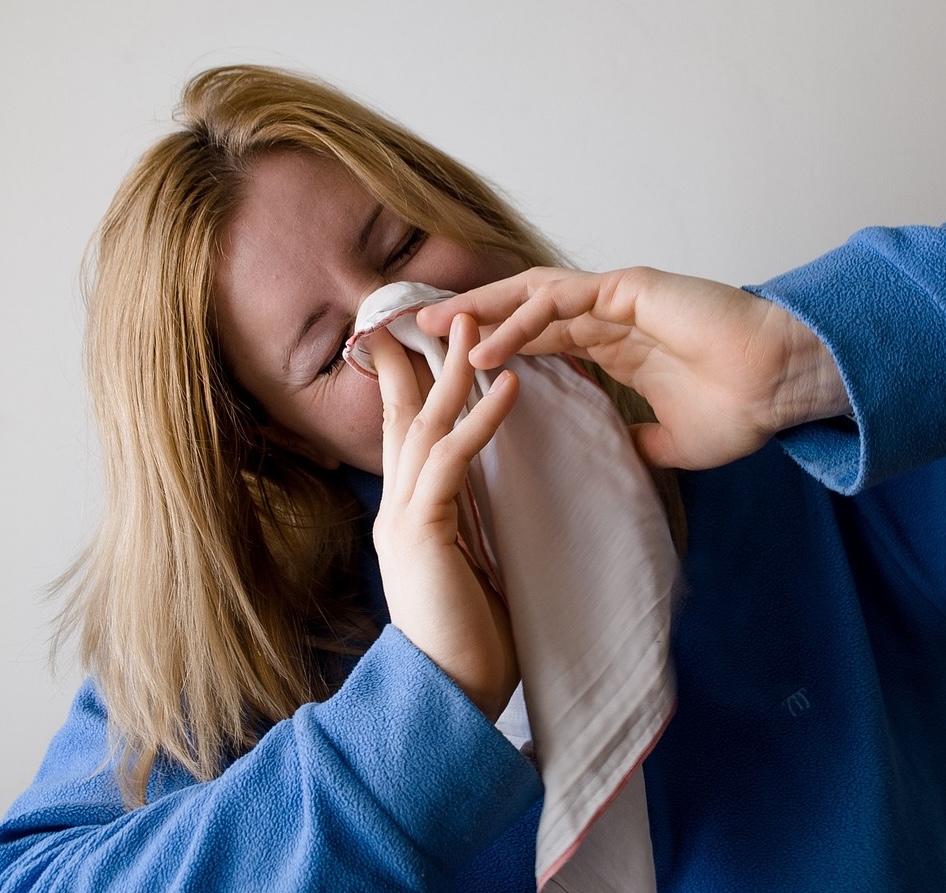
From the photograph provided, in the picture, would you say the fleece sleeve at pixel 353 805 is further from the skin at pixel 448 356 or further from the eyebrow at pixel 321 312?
the eyebrow at pixel 321 312

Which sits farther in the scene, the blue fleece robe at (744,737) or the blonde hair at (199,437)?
the blonde hair at (199,437)

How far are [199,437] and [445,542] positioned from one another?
0.34 metres

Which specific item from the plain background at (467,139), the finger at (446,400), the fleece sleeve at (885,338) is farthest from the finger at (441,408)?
the plain background at (467,139)

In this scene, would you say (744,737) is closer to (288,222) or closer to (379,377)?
(379,377)

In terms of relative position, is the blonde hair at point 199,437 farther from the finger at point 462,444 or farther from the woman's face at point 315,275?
the finger at point 462,444

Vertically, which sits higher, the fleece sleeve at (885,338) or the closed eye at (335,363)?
the fleece sleeve at (885,338)

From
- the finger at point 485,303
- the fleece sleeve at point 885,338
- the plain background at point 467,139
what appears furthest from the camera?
the plain background at point 467,139

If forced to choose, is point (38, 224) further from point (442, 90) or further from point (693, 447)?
point (693, 447)

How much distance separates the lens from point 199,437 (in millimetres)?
917

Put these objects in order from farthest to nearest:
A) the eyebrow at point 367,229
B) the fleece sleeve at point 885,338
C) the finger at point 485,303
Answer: the eyebrow at point 367,229, the finger at point 485,303, the fleece sleeve at point 885,338

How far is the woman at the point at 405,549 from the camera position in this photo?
660mm

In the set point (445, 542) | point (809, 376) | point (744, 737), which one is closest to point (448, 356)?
point (445, 542)

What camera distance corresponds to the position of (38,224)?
47.1 inches

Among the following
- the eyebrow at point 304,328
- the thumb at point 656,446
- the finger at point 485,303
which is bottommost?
the thumb at point 656,446
